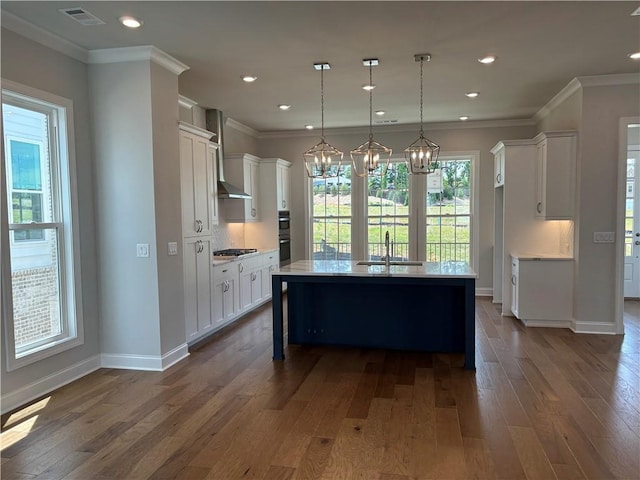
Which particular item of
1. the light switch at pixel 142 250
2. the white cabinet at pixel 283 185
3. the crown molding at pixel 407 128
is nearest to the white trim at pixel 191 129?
the light switch at pixel 142 250

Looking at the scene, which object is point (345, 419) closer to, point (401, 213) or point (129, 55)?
point (129, 55)

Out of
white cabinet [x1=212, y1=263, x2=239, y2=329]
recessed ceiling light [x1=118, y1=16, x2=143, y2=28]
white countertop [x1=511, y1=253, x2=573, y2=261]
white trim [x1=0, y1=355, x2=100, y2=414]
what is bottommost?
white trim [x1=0, y1=355, x2=100, y2=414]

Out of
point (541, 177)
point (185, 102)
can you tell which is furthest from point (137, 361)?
point (541, 177)

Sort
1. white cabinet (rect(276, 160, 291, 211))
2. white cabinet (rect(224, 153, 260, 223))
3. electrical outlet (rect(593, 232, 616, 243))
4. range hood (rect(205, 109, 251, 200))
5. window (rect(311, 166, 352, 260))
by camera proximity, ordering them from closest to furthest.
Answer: electrical outlet (rect(593, 232, 616, 243)) → range hood (rect(205, 109, 251, 200)) → white cabinet (rect(224, 153, 260, 223)) → white cabinet (rect(276, 160, 291, 211)) → window (rect(311, 166, 352, 260))

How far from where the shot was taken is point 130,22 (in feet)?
10.9

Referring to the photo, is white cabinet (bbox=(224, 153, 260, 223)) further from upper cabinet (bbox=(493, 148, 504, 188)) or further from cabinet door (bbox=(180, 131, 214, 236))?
upper cabinet (bbox=(493, 148, 504, 188))

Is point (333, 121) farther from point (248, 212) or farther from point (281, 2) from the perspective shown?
point (281, 2)

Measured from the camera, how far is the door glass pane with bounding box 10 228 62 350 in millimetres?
3381

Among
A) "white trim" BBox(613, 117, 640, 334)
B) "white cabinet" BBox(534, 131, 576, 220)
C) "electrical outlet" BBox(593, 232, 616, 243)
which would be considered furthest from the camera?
"white cabinet" BBox(534, 131, 576, 220)

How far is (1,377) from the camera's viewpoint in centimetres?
319

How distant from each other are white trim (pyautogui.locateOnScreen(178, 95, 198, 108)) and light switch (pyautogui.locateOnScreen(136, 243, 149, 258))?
7.38ft

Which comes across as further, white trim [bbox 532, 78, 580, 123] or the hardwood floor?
white trim [bbox 532, 78, 580, 123]

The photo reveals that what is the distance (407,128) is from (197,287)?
181 inches

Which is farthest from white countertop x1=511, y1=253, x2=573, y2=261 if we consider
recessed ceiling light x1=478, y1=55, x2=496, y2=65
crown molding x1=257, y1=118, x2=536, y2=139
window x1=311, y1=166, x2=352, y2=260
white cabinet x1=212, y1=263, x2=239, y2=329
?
white cabinet x1=212, y1=263, x2=239, y2=329
